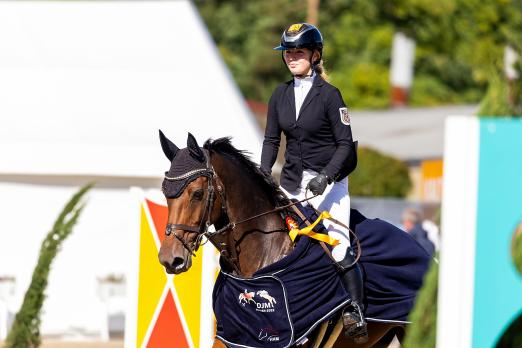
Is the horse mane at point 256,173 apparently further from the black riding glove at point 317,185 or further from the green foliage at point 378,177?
the green foliage at point 378,177

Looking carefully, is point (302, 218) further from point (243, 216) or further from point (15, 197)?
point (15, 197)

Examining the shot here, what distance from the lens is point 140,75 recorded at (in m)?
16.4

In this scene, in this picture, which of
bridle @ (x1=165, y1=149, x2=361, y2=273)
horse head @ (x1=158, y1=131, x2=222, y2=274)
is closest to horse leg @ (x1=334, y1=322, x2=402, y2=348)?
bridle @ (x1=165, y1=149, x2=361, y2=273)

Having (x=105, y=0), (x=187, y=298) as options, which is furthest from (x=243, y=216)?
(x=105, y=0)

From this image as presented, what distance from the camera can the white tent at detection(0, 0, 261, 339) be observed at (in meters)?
15.3

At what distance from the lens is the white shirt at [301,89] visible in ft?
24.9

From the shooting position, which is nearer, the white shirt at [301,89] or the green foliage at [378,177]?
the white shirt at [301,89]

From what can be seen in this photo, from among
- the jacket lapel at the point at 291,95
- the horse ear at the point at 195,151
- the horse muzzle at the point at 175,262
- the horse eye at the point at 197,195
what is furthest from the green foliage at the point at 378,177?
the horse muzzle at the point at 175,262

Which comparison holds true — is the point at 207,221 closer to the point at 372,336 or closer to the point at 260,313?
the point at 260,313

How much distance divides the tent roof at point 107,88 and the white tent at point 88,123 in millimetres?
14

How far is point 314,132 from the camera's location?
7531 mm

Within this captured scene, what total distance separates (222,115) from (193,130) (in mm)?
444

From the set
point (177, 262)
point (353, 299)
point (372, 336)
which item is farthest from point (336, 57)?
point (177, 262)

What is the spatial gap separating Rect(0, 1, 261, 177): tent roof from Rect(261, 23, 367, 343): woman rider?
24.3ft
